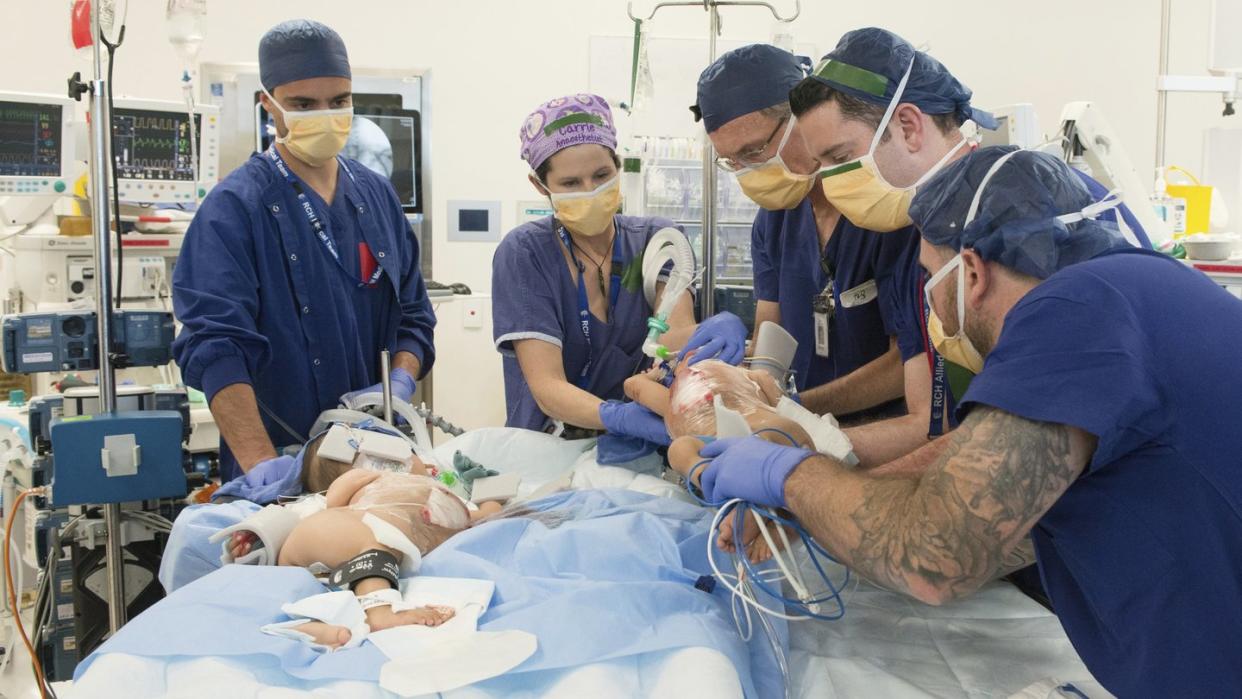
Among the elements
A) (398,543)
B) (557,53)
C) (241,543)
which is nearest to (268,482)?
(241,543)

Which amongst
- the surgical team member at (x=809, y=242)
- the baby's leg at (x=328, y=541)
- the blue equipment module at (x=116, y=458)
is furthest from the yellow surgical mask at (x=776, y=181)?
the blue equipment module at (x=116, y=458)

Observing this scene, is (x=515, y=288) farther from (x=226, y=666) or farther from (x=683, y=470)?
(x=226, y=666)

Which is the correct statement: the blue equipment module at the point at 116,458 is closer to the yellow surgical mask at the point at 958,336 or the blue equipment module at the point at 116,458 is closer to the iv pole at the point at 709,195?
the iv pole at the point at 709,195

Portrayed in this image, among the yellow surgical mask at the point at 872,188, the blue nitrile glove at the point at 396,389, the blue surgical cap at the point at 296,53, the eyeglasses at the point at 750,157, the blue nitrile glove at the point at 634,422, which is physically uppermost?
the blue surgical cap at the point at 296,53

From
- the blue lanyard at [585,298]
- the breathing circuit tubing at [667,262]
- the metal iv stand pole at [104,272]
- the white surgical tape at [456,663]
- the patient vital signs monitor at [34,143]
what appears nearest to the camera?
the white surgical tape at [456,663]

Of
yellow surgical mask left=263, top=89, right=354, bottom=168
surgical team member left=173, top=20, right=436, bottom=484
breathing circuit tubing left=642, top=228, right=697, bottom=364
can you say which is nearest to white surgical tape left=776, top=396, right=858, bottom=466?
breathing circuit tubing left=642, top=228, right=697, bottom=364

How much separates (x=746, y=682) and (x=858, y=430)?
801mm

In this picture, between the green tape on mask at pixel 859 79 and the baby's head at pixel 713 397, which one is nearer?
the green tape on mask at pixel 859 79

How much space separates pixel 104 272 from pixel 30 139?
46.1 inches

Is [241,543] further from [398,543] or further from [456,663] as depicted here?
[456,663]

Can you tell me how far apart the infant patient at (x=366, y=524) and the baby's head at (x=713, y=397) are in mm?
440

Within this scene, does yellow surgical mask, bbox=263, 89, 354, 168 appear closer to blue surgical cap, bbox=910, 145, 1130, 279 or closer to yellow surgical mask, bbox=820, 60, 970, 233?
yellow surgical mask, bbox=820, 60, 970, 233

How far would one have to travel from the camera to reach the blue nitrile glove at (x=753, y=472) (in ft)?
4.70

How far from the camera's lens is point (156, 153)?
339 centimetres
